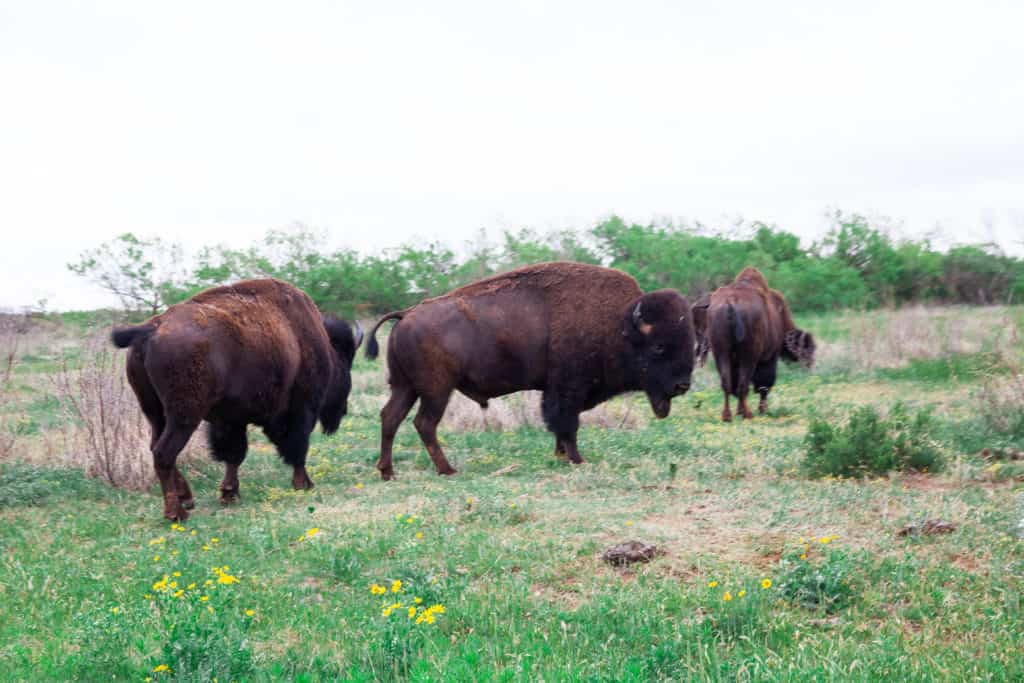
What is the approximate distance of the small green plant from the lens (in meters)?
4.74

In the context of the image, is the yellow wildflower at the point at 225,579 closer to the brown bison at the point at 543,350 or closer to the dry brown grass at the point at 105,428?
the brown bison at the point at 543,350

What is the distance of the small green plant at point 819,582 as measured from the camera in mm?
4742

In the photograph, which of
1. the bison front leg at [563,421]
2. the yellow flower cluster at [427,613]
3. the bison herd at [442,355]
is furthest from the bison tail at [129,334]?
the bison front leg at [563,421]

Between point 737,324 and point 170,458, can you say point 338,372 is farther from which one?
point 737,324

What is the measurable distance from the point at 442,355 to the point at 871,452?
177 inches

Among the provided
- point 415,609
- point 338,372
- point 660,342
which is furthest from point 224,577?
point 660,342

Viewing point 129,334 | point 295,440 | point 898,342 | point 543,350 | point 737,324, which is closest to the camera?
point 129,334

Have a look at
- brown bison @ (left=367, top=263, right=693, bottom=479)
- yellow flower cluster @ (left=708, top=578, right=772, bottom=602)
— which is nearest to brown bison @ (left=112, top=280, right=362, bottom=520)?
brown bison @ (left=367, top=263, right=693, bottom=479)

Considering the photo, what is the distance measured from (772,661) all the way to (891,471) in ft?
Answer: 14.0

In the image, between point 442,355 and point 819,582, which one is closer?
point 819,582

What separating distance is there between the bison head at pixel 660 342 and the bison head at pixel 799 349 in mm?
8396

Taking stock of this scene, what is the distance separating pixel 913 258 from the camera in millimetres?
38281

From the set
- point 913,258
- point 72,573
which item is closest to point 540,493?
point 72,573

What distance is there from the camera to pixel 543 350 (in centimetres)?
1045
